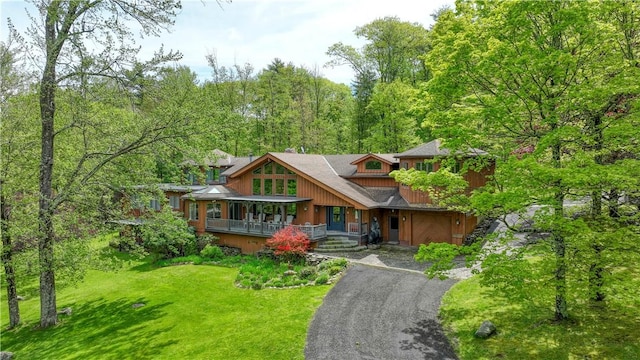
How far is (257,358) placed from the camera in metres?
10.8

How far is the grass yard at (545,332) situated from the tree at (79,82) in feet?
41.7

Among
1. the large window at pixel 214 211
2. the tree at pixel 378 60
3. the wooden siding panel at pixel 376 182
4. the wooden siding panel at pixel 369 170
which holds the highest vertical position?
the tree at pixel 378 60

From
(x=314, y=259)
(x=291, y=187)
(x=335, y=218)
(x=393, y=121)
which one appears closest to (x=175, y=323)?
(x=314, y=259)

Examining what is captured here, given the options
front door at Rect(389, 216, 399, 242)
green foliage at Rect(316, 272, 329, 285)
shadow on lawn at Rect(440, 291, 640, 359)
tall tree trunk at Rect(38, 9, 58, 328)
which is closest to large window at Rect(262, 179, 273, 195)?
front door at Rect(389, 216, 399, 242)

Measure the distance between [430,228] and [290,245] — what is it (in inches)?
323

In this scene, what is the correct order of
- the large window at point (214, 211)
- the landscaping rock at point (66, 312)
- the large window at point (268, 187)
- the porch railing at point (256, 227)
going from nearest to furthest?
the landscaping rock at point (66, 312) < the porch railing at point (256, 227) < the large window at point (268, 187) < the large window at point (214, 211)

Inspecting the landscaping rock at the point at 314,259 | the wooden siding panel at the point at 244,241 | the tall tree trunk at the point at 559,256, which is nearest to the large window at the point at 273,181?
the wooden siding panel at the point at 244,241

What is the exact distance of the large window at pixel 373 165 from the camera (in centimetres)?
2541

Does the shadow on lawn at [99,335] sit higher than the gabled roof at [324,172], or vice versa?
the gabled roof at [324,172]

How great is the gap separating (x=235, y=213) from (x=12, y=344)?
1464cm

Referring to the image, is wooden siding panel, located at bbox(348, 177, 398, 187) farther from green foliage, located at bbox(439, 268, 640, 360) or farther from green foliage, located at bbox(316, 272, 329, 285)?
green foliage, located at bbox(439, 268, 640, 360)

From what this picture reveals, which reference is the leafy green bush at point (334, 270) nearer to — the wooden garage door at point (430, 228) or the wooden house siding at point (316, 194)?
the wooden house siding at point (316, 194)

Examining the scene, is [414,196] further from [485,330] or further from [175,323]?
[175,323]

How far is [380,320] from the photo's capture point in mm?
12305
